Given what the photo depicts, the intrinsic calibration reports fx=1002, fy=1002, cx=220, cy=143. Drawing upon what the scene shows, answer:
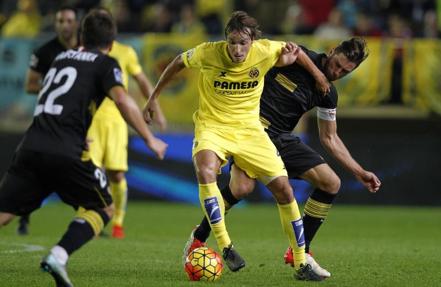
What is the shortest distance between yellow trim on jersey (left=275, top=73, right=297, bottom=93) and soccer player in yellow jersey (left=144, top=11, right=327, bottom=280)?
48 cm

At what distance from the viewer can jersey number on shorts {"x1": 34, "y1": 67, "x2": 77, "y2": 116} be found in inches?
282

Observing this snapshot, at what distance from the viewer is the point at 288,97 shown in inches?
357

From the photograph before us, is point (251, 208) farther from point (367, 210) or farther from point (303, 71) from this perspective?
point (303, 71)

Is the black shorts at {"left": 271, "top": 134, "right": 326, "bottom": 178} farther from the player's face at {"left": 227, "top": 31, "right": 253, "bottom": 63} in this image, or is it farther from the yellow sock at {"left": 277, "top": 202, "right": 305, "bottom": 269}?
the player's face at {"left": 227, "top": 31, "right": 253, "bottom": 63}

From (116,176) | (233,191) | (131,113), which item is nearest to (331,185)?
(233,191)

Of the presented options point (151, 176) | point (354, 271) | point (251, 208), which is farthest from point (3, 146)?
point (354, 271)

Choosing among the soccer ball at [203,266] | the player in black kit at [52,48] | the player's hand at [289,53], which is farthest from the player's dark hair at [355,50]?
the player in black kit at [52,48]

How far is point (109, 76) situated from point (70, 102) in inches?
13.2

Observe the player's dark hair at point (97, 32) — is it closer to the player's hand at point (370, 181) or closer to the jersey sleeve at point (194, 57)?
the jersey sleeve at point (194, 57)

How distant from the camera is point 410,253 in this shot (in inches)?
408

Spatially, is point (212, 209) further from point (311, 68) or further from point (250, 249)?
point (250, 249)

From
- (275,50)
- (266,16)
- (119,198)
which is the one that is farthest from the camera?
(266,16)

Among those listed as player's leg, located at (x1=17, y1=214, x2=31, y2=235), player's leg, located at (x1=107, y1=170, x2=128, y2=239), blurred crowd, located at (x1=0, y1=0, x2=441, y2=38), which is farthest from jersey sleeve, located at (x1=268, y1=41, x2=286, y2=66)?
blurred crowd, located at (x1=0, y1=0, x2=441, y2=38)

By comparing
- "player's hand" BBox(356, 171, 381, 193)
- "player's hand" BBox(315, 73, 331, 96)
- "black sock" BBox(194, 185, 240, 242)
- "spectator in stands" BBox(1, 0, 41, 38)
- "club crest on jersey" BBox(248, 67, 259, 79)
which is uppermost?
"club crest on jersey" BBox(248, 67, 259, 79)
